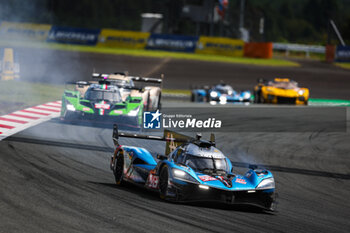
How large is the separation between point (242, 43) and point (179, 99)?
21811mm

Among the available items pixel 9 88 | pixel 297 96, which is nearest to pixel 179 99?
pixel 297 96

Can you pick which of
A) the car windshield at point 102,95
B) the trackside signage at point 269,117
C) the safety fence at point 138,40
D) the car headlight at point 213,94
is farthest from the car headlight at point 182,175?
the safety fence at point 138,40

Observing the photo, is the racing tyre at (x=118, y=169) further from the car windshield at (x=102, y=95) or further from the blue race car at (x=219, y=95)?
the blue race car at (x=219, y=95)

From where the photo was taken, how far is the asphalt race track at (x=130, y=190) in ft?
29.6

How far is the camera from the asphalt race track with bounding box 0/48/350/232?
9023 mm

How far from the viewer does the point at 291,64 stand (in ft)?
170

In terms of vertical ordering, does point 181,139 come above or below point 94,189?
above

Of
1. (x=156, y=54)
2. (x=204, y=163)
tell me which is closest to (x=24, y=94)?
(x=204, y=163)

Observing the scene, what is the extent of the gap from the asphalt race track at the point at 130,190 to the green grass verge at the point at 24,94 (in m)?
4.18

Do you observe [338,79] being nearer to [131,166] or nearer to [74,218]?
[131,166]

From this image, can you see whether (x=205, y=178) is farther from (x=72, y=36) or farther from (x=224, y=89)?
(x=72, y=36)

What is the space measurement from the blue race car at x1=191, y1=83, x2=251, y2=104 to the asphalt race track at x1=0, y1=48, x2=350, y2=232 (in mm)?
10407

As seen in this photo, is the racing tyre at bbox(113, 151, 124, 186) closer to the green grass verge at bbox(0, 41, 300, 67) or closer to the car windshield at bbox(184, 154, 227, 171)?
the car windshield at bbox(184, 154, 227, 171)

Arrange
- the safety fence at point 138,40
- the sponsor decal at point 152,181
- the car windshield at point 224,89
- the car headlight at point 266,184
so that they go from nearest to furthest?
the car headlight at point 266,184 < the sponsor decal at point 152,181 < the car windshield at point 224,89 < the safety fence at point 138,40
